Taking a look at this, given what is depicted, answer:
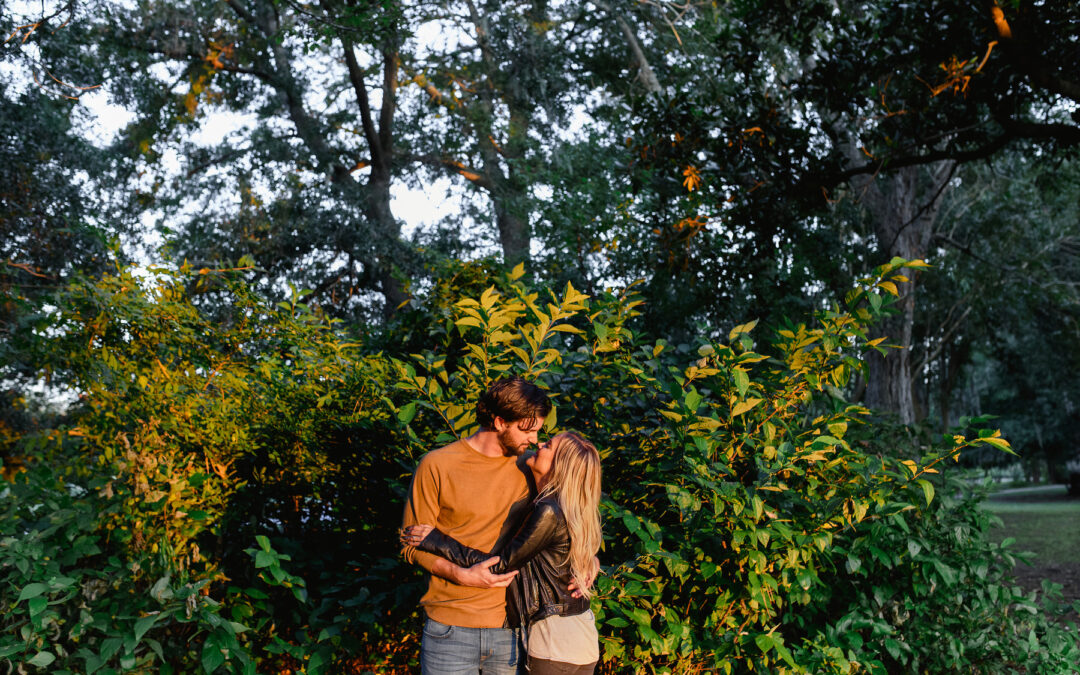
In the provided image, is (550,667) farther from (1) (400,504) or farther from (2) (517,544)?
(1) (400,504)

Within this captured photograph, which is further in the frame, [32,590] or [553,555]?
[32,590]

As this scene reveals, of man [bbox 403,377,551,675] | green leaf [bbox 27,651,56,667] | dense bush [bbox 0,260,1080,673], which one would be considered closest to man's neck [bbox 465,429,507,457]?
man [bbox 403,377,551,675]

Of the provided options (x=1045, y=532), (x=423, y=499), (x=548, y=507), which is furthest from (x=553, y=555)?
(x=1045, y=532)

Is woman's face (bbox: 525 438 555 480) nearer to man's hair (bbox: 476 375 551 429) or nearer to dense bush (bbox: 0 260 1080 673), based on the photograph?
man's hair (bbox: 476 375 551 429)

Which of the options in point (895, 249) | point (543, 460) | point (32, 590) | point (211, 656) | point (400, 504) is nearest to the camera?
point (543, 460)

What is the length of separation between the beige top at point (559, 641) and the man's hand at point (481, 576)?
0.74ft

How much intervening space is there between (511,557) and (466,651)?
0.37m

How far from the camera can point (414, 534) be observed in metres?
2.74

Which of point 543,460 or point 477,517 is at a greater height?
point 543,460

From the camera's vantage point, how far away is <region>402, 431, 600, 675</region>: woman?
2738 millimetres

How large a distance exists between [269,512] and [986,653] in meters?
3.87

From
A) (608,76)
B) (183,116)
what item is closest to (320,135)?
(183,116)

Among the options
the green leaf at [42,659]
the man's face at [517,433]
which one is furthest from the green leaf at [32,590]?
the man's face at [517,433]

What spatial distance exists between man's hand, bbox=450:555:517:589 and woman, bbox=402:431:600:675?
1.0 inches
